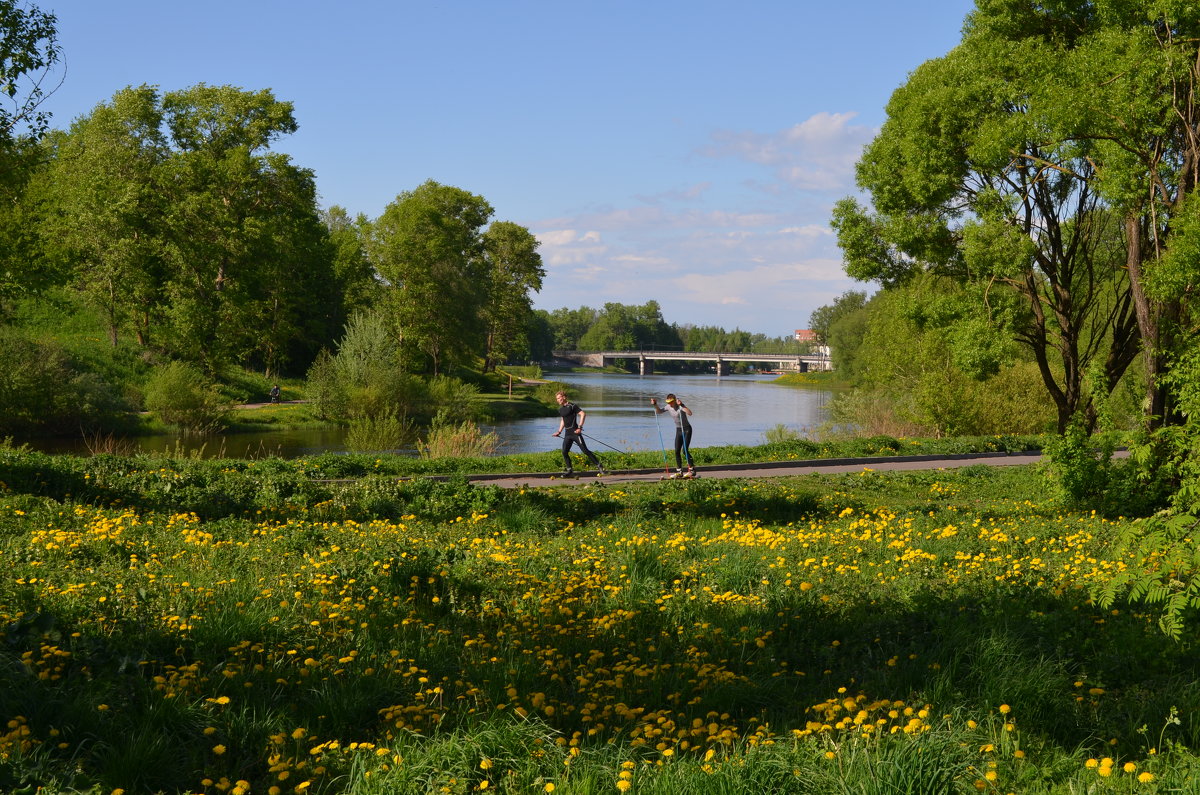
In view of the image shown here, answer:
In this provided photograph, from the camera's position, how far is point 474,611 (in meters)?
6.79

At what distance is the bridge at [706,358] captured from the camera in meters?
127

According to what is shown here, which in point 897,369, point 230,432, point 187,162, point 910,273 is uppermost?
point 187,162

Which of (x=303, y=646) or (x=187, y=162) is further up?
(x=187, y=162)

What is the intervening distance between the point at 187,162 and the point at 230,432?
17.4 metres

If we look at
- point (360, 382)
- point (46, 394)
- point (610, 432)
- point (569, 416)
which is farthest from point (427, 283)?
point (569, 416)

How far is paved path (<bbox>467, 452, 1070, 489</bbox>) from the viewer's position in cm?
1683

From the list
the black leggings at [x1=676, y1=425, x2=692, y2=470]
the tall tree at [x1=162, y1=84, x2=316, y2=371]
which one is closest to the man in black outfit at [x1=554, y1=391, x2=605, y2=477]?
the black leggings at [x1=676, y1=425, x2=692, y2=470]

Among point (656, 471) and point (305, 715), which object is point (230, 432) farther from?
point (305, 715)

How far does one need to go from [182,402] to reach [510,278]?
151 ft

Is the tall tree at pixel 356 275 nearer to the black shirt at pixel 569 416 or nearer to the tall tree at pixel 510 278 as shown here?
the tall tree at pixel 510 278

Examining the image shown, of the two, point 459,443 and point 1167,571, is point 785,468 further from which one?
point 1167,571

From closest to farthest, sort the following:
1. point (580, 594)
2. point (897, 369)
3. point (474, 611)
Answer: point (474, 611) < point (580, 594) < point (897, 369)

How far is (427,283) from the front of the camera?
187 feet

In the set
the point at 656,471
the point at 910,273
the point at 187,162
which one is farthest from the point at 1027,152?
the point at 187,162
